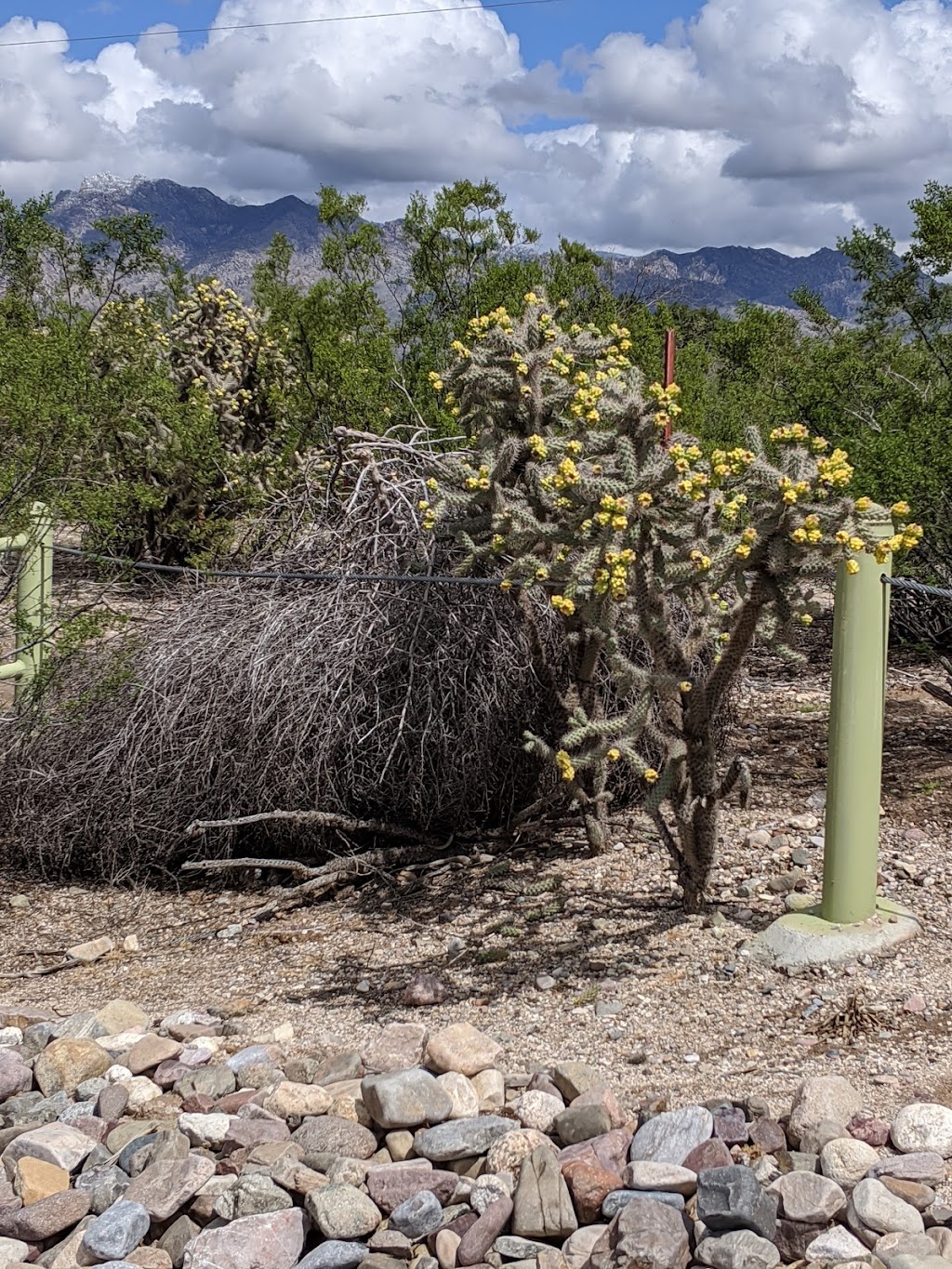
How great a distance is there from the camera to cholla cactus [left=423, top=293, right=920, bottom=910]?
3291 millimetres

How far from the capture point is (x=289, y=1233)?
267 centimetres

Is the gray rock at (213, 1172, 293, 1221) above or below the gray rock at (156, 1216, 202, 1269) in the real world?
above

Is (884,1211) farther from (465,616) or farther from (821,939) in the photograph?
(465,616)

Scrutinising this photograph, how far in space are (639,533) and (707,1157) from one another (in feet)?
5.19

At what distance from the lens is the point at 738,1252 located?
2424mm

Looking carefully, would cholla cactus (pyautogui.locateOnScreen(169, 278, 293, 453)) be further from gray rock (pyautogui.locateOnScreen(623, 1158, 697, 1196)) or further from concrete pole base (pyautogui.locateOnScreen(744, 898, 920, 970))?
gray rock (pyautogui.locateOnScreen(623, 1158, 697, 1196))

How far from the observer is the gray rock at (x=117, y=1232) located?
269 centimetres

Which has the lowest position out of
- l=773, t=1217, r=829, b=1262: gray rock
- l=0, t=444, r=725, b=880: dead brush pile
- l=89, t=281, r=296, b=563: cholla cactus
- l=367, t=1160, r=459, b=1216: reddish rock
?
l=367, t=1160, r=459, b=1216: reddish rock

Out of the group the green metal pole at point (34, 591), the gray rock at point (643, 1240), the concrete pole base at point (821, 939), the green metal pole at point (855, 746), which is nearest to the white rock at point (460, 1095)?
the gray rock at point (643, 1240)

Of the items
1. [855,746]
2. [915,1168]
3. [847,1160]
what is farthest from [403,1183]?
[855,746]

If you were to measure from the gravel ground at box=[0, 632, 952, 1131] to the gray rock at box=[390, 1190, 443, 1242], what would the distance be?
568 mm

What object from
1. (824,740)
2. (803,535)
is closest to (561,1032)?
(803,535)

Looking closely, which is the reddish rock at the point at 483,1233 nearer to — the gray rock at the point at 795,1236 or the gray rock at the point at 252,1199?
the gray rock at the point at 252,1199

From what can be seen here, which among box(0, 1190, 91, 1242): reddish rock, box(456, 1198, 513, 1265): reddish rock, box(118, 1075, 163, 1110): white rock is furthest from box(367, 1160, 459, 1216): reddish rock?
box(118, 1075, 163, 1110): white rock
